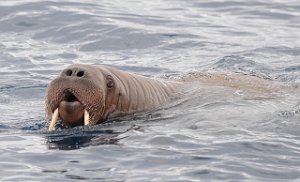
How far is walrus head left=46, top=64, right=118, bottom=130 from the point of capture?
30.5 ft

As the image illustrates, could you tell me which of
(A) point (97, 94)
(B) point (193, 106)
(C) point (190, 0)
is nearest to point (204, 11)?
(C) point (190, 0)

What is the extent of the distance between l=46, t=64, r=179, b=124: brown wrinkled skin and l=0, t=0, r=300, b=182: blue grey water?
0.15 meters

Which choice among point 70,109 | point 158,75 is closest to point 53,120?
point 70,109

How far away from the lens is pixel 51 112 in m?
9.55

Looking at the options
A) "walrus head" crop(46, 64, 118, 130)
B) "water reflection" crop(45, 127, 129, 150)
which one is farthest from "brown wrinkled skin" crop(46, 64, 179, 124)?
"water reflection" crop(45, 127, 129, 150)

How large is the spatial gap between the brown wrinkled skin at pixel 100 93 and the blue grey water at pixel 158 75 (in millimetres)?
152

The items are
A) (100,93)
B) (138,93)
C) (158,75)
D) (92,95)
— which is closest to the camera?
(92,95)

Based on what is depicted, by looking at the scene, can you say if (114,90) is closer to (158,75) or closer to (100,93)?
(100,93)

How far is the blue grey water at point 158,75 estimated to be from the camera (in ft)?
27.7

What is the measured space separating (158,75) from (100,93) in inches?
180

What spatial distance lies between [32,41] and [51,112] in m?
7.20

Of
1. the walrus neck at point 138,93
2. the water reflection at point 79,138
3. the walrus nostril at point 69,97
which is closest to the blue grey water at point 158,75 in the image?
the water reflection at point 79,138

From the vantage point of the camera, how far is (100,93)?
31.4 ft

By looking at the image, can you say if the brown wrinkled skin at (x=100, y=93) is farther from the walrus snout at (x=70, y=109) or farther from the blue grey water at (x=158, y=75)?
the blue grey water at (x=158, y=75)
